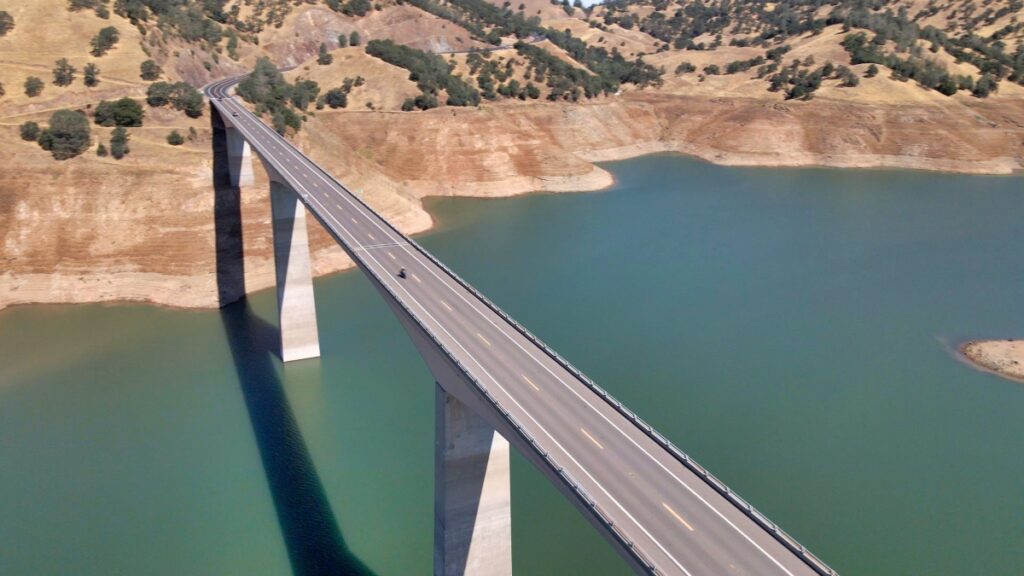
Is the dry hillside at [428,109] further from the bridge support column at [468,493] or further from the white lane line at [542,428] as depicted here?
the bridge support column at [468,493]

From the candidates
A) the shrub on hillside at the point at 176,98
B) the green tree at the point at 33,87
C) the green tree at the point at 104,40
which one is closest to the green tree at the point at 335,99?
the green tree at the point at 104,40

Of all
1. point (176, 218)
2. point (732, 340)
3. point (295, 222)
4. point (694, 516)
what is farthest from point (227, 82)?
point (694, 516)

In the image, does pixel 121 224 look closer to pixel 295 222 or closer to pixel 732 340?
pixel 295 222

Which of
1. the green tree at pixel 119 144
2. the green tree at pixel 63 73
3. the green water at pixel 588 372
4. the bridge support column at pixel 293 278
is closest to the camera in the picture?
the green water at pixel 588 372

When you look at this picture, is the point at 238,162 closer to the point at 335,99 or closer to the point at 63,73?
the point at 63,73

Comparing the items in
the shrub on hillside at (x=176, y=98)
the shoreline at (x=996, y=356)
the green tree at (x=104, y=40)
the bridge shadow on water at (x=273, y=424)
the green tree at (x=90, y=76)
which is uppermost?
the green tree at (x=104, y=40)

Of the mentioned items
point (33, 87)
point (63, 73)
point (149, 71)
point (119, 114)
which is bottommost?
point (119, 114)

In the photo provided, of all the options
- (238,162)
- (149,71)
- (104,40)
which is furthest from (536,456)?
(104,40)
